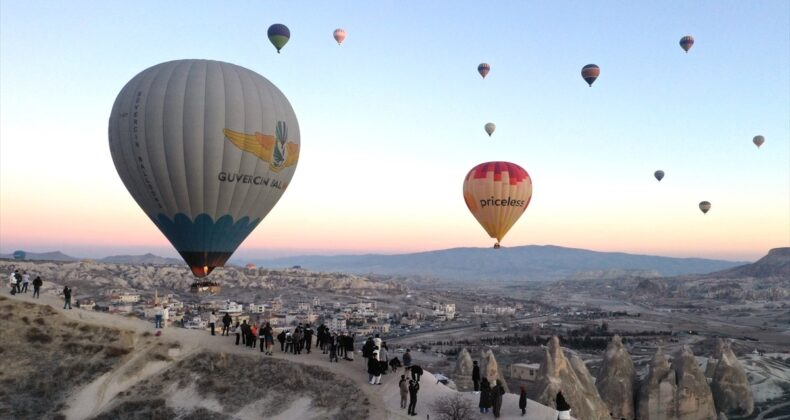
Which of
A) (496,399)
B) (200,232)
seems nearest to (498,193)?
(200,232)

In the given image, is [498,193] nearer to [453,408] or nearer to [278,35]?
[278,35]

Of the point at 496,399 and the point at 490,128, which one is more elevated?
the point at 490,128

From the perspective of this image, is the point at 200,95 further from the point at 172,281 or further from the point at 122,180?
the point at 172,281

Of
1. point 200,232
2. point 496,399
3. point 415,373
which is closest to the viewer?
point 496,399

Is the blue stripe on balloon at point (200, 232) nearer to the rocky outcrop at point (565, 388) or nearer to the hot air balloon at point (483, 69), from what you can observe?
the rocky outcrop at point (565, 388)

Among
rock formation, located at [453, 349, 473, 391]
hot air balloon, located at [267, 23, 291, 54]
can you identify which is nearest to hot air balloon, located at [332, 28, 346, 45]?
hot air balloon, located at [267, 23, 291, 54]

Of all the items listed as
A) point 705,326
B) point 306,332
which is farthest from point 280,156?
point 705,326
